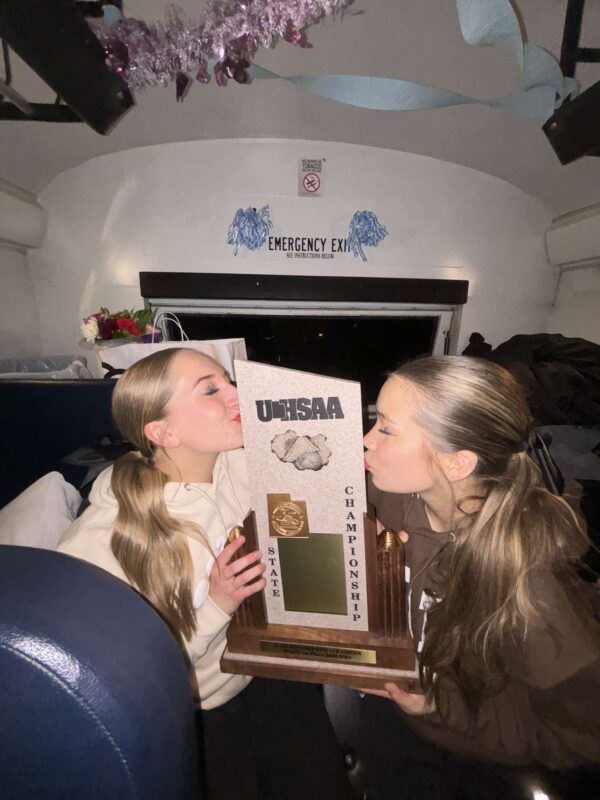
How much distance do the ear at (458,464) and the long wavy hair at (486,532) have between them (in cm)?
1

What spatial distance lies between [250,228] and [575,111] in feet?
5.72

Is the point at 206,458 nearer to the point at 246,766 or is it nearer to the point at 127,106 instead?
the point at 246,766

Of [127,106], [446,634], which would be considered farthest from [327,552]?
[127,106]

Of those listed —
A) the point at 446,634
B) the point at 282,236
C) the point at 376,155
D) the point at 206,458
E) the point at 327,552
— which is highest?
the point at 376,155

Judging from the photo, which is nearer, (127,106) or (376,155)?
(127,106)

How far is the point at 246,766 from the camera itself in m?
0.99

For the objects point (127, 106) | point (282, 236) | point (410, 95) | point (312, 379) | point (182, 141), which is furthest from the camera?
point (282, 236)

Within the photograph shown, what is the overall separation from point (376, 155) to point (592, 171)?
1138 mm

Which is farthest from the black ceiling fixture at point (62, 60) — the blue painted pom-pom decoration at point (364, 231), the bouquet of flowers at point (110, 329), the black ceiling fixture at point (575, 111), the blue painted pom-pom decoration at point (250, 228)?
the blue painted pom-pom decoration at point (364, 231)

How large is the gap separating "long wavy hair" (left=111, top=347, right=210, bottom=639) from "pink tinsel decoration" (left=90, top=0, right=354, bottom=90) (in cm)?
99

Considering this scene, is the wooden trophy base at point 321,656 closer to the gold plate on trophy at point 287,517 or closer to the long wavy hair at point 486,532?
the long wavy hair at point 486,532

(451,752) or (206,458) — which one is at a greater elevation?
(206,458)

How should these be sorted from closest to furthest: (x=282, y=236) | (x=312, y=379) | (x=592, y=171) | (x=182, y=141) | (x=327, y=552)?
(x=312, y=379) → (x=327, y=552) → (x=592, y=171) → (x=182, y=141) → (x=282, y=236)

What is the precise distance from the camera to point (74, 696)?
45 centimetres
